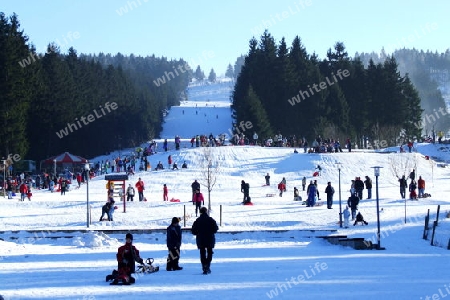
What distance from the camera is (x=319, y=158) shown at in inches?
1841

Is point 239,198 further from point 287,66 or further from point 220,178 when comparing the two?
point 287,66

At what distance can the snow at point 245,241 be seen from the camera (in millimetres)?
11289

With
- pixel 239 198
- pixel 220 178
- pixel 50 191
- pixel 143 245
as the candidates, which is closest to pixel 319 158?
pixel 220 178

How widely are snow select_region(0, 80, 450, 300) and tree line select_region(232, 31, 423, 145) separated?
650 inches

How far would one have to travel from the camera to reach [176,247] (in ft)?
45.1

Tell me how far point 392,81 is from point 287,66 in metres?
10.8

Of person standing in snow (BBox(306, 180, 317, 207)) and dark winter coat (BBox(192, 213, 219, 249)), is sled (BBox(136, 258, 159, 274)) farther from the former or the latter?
person standing in snow (BBox(306, 180, 317, 207))

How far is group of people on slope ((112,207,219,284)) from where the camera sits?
12.2 metres

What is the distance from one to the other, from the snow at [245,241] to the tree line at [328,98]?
16516 mm

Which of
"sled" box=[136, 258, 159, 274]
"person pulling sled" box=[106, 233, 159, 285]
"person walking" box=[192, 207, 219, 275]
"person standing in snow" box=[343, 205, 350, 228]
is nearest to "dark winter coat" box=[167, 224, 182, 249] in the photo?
"sled" box=[136, 258, 159, 274]
